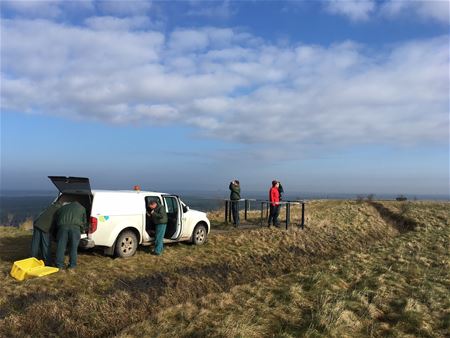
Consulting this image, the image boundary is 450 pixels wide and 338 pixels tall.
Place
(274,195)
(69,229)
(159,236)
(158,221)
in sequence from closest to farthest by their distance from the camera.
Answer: (69,229) < (158,221) < (159,236) < (274,195)

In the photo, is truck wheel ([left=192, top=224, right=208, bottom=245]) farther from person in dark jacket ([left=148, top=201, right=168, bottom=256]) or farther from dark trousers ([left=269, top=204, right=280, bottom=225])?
dark trousers ([left=269, top=204, right=280, bottom=225])

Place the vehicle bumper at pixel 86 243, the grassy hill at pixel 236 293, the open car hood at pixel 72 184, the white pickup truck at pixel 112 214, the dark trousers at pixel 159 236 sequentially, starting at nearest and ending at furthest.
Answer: the grassy hill at pixel 236 293 < the vehicle bumper at pixel 86 243 < the white pickup truck at pixel 112 214 < the open car hood at pixel 72 184 < the dark trousers at pixel 159 236

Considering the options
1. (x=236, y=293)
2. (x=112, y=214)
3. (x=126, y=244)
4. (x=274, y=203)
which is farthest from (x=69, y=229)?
(x=274, y=203)

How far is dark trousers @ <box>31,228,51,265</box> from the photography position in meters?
10.3

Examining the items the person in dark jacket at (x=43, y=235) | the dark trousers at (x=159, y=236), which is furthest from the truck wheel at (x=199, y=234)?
the person in dark jacket at (x=43, y=235)

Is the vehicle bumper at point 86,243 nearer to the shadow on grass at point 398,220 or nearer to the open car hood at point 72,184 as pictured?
the open car hood at point 72,184

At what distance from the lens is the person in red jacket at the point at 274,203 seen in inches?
697

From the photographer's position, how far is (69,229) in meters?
10.0

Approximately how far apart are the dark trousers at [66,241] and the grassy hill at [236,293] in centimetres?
37

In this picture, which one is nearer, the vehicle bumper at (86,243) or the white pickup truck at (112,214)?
the vehicle bumper at (86,243)

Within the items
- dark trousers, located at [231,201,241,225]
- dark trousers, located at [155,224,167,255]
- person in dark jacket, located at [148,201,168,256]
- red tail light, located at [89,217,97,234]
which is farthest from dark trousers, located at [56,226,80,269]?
dark trousers, located at [231,201,241,225]

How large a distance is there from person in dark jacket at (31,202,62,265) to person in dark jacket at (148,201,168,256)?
2565 millimetres

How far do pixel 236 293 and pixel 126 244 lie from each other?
3920mm

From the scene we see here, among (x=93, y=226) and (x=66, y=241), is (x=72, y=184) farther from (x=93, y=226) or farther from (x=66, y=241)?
(x=66, y=241)
